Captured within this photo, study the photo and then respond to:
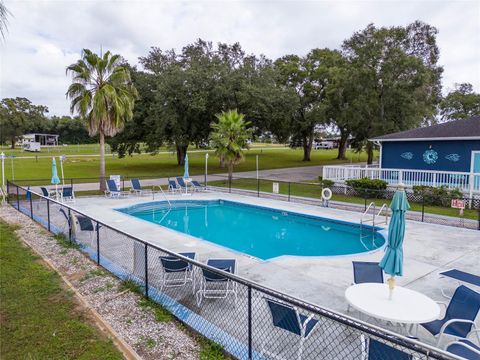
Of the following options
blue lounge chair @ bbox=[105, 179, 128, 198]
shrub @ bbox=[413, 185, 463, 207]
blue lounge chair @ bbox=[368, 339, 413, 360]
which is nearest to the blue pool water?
blue lounge chair @ bbox=[105, 179, 128, 198]

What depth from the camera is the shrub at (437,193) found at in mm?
15273

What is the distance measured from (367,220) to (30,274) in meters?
10.9

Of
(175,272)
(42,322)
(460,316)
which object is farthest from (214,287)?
(460,316)

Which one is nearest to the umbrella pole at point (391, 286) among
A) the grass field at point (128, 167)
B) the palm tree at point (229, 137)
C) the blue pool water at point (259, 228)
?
the blue pool water at point (259, 228)

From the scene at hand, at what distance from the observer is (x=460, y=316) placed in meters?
4.50

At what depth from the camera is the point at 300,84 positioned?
134ft

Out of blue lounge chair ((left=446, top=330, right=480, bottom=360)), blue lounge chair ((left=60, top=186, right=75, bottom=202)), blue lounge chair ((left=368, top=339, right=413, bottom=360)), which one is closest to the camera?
blue lounge chair ((left=368, top=339, right=413, bottom=360))

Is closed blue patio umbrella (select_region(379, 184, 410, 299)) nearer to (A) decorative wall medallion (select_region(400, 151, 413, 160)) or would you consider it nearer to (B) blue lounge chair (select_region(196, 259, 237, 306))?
(B) blue lounge chair (select_region(196, 259, 237, 306))

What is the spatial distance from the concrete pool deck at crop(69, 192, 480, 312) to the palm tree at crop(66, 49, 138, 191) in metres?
7.28

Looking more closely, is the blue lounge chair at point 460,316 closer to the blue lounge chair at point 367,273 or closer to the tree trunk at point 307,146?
the blue lounge chair at point 367,273

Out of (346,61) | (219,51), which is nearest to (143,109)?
(219,51)

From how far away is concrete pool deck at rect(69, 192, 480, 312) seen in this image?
259 inches

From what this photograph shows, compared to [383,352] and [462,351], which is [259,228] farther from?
[383,352]

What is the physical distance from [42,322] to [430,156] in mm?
19593
